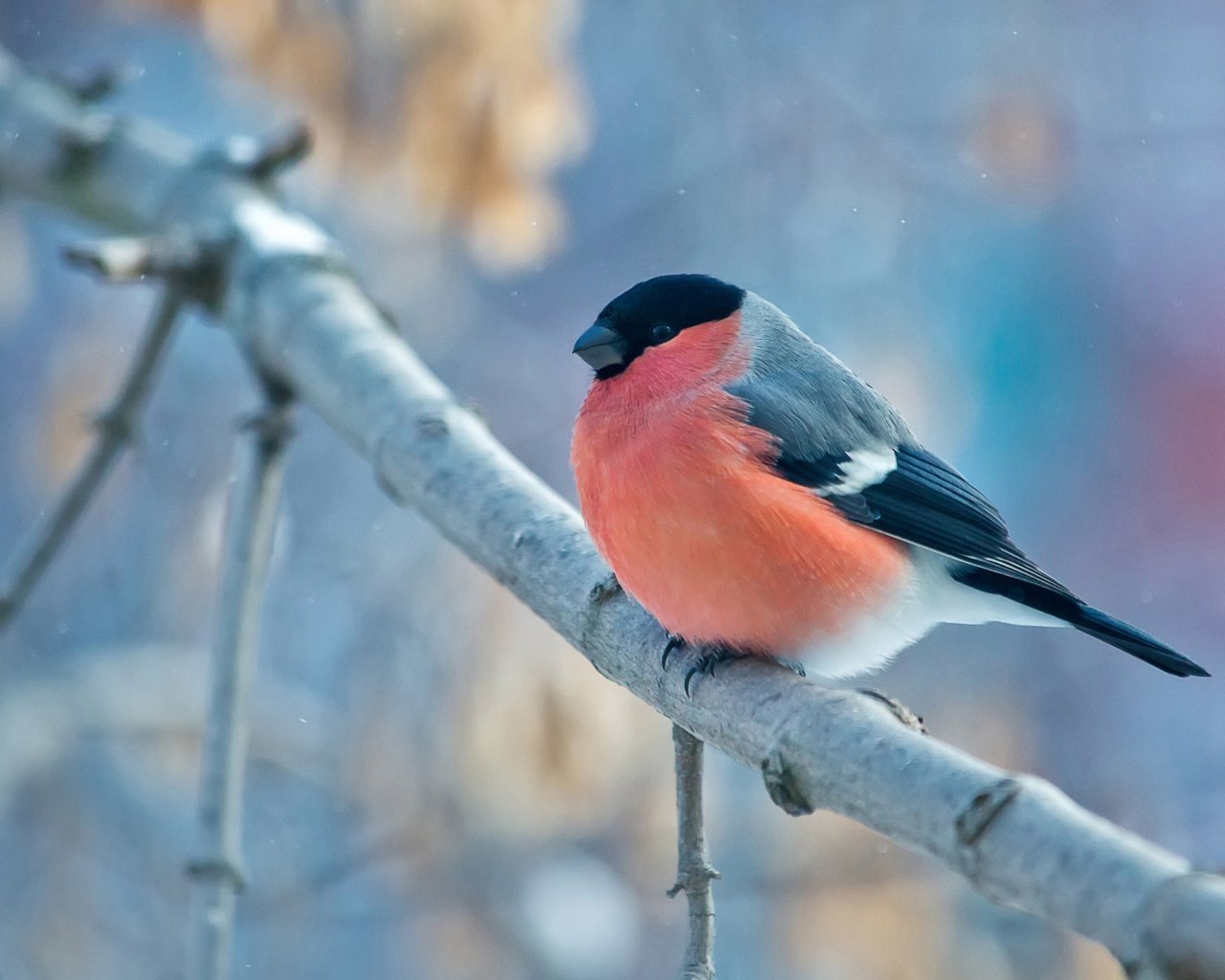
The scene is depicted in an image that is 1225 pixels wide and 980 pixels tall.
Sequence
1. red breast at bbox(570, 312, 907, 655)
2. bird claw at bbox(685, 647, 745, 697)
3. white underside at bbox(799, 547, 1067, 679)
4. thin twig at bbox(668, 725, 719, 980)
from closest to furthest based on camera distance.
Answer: thin twig at bbox(668, 725, 719, 980), bird claw at bbox(685, 647, 745, 697), red breast at bbox(570, 312, 907, 655), white underside at bbox(799, 547, 1067, 679)

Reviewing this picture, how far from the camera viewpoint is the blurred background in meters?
2.29

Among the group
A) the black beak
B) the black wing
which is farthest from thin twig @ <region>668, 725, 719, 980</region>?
the black beak

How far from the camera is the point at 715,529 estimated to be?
138cm

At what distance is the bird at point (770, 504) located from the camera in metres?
1.35

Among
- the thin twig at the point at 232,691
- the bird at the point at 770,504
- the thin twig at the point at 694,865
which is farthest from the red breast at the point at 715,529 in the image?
the thin twig at the point at 232,691

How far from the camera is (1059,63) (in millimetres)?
4281

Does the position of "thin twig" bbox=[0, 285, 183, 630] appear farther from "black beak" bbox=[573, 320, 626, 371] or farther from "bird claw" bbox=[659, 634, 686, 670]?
"bird claw" bbox=[659, 634, 686, 670]

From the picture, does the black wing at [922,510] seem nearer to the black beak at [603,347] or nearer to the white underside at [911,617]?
the white underside at [911,617]

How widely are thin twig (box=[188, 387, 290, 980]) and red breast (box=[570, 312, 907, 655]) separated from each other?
35 cm

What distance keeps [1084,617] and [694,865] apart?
0.54 meters

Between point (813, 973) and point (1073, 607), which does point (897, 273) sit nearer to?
point (813, 973)

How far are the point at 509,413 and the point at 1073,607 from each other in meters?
2.32

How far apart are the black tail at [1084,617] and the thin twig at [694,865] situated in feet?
1.43

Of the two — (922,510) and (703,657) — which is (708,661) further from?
(922,510)
